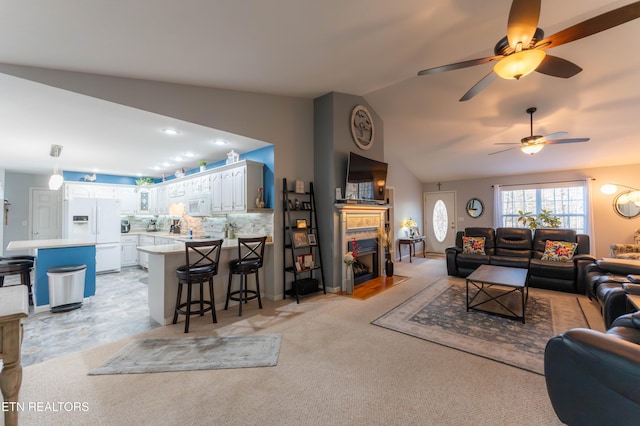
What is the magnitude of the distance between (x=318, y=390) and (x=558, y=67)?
3342 mm

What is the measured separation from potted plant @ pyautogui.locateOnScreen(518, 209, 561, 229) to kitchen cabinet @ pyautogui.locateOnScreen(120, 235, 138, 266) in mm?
10200

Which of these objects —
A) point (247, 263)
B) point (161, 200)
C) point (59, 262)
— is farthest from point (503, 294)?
point (161, 200)

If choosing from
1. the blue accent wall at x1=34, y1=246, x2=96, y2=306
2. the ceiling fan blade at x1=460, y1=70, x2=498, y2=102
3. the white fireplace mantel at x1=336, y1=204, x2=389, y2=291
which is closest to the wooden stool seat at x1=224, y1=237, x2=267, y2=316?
the white fireplace mantel at x1=336, y1=204, x2=389, y2=291

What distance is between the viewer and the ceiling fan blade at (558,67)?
7.23 feet

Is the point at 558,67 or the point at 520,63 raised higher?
the point at 558,67

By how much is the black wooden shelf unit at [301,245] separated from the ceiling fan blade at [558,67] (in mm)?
3181

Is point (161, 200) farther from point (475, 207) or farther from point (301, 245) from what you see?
point (475, 207)

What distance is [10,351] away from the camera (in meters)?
1.31

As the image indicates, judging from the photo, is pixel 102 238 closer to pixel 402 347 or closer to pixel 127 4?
pixel 127 4

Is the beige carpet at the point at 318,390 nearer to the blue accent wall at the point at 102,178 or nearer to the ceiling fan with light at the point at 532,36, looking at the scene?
the ceiling fan with light at the point at 532,36

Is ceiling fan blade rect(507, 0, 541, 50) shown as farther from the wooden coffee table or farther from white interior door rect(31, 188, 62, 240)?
white interior door rect(31, 188, 62, 240)

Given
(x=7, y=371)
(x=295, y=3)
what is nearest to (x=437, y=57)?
(x=295, y=3)

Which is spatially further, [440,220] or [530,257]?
[440,220]

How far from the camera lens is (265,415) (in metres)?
1.72
